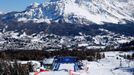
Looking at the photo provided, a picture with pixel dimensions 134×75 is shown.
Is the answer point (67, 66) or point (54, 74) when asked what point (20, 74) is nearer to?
point (67, 66)

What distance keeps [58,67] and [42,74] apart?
3225 cm

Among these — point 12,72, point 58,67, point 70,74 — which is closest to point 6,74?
point 12,72

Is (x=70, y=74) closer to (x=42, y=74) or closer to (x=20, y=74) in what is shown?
(x=42, y=74)

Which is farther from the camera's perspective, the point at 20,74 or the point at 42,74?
the point at 20,74

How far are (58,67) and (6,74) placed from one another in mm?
12648

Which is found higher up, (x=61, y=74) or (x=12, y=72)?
(x=61, y=74)

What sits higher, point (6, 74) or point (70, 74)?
point (70, 74)

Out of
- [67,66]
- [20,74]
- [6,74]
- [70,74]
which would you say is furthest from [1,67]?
[70,74]

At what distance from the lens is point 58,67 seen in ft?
291

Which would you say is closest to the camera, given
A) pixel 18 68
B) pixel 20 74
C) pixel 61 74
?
pixel 61 74

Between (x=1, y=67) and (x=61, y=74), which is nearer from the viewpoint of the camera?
(x=61, y=74)

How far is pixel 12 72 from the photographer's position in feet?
303

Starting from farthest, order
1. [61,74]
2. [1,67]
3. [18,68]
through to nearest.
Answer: [1,67] → [18,68] → [61,74]

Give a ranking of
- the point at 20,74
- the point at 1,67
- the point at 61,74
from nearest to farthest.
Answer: the point at 61,74 → the point at 20,74 → the point at 1,67
